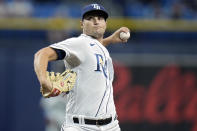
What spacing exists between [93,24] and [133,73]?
17.0ft

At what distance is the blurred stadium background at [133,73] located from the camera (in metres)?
9.87

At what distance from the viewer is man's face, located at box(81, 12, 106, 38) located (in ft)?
15.9

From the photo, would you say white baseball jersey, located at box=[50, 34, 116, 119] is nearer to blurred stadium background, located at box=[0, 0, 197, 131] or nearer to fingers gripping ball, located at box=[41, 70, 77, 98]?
fingers gripping ball, located at box=[41, 70, 77, 98]

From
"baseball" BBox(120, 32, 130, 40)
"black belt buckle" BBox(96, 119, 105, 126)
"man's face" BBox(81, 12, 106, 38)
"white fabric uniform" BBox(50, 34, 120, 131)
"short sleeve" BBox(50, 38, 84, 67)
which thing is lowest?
"black belt buckle" BBox(96, 119, 105, 126)

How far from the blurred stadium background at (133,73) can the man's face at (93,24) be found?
16.2ft

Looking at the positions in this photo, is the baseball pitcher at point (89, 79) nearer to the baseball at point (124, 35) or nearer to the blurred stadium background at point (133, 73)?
the baseball at point (124, 35)

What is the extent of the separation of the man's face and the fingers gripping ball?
0.46 metres

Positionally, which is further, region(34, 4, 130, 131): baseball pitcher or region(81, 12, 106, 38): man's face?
region(81, 12, 106, 38): man's face

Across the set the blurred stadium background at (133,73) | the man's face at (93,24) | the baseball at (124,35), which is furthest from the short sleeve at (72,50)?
the blurred stadium background at (133,73)

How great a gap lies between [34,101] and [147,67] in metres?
2.21

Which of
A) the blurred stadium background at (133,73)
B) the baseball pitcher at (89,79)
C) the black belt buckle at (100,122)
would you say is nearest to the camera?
the baseball pitcher at (89,79)

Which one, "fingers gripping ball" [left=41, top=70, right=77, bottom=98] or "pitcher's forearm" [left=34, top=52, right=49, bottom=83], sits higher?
"pitcher's forearm" [left=34, top=52, right=49, bottom=83]

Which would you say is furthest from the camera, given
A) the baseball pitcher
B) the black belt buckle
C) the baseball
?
the baseball

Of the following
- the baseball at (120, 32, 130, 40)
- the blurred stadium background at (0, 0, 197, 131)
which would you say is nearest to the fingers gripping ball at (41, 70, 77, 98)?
the baseball at (120, 32, 130, 40)
